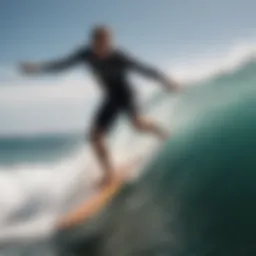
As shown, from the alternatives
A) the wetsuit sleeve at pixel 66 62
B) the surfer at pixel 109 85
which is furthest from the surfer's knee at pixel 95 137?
the wetsuit sleeve at pixel 66 62

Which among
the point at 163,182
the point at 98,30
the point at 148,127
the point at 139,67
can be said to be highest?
the point at 98,30

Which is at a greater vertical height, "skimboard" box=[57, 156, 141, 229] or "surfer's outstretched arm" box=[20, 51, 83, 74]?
"surfer's outstretched arm" box=[20, 51, 83, 74]

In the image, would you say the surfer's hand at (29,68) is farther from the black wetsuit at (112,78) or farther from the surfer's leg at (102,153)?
the surfer's leg at (102,153)

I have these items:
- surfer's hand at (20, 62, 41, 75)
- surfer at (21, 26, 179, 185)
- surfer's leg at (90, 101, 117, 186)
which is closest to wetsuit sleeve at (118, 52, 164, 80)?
surfer at (21, 26, 179, 185)

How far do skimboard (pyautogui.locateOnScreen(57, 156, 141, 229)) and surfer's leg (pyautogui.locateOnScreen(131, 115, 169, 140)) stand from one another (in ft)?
0.31

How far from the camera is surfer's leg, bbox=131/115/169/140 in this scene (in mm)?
1374

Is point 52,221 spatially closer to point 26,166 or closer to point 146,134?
point 26,166

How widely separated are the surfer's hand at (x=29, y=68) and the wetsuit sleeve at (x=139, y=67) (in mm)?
206

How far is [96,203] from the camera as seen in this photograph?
1.37 metres

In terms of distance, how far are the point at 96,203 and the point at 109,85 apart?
0.28m

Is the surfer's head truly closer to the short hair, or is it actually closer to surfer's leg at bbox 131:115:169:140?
the short hair

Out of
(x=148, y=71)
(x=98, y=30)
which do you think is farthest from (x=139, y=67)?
(x=98, y=30)

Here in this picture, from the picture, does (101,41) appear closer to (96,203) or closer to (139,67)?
(139,67)

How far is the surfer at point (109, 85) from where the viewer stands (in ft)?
4.51
